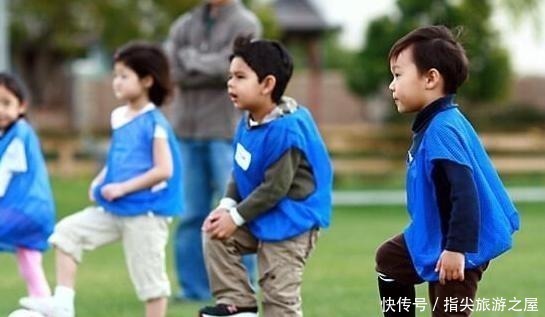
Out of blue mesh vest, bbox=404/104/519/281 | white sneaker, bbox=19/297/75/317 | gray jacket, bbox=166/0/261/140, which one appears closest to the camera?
blue mesh vest, bbox=404/104/519/281

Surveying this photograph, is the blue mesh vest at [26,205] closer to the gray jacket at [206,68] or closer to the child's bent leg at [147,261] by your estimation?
the child's bent leg at [147,261]

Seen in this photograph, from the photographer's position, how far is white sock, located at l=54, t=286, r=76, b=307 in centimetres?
682

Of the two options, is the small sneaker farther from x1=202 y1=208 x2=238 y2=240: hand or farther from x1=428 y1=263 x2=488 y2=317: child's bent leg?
x1=428 y1=263 x2=488 y2=317: child's bent leg

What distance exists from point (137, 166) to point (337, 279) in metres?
2.86

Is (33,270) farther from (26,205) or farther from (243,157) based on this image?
(243,157)

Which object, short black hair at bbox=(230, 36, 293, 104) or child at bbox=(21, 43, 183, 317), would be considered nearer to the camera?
short black hair at bbox=(230, 36, 293, 104)

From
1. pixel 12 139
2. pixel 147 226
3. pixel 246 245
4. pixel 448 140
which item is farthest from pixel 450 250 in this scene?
pixel 12 139

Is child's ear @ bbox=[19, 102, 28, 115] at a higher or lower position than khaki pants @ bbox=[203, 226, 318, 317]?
higher

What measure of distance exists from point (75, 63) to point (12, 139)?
4064 centimetres

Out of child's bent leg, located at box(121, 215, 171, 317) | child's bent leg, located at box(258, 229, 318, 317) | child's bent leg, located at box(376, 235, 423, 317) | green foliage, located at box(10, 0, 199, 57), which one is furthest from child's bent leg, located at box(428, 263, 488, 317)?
green foliage, located at box(10, 0, 199, 57)

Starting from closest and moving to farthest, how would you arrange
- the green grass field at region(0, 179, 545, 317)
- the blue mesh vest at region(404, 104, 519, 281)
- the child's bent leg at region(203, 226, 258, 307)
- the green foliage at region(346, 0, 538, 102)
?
the blue mesh vest at region(404, 104, 519, 281) < the child's bent leg at region(203, 226, 258, 307) < the green grass field at region(0, 179, 545, 317) < the green foliage at region(346, 0, 538, 102)

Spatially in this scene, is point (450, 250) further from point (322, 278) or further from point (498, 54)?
point (498, 54)

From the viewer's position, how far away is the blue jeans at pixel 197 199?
336 inches

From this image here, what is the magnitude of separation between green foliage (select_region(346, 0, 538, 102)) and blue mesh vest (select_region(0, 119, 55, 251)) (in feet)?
49.3
